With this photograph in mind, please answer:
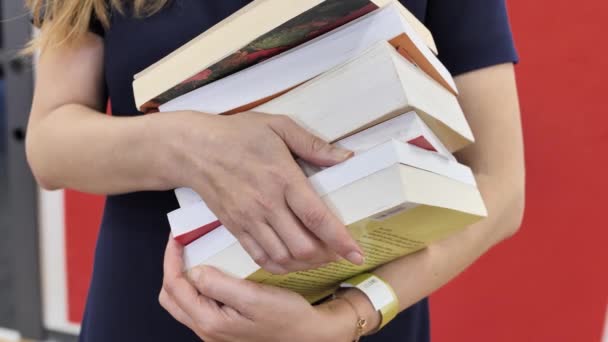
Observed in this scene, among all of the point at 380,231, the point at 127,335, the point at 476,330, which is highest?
the point at 380,231

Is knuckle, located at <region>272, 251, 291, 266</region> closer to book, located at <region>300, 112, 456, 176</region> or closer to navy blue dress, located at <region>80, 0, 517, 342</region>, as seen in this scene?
book, located at <region>300, 112, 456, 176</region>

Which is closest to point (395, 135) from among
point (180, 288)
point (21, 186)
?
point (180, 288)

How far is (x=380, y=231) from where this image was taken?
16.3 inches

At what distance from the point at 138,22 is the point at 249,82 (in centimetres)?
21

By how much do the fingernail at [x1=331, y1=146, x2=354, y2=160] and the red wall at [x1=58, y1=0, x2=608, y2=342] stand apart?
3.08ft

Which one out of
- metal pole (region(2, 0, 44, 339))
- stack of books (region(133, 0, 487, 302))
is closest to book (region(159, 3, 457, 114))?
stack of books (region(133, 0, 487, 302))

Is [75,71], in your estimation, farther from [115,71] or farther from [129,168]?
[129,168]

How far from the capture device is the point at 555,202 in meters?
1.21

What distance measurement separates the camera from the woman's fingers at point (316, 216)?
14.7 inches

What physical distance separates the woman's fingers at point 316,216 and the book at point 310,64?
86mm

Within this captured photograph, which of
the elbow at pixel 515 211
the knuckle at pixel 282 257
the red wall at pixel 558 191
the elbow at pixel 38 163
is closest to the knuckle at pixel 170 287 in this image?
the knuckle at pixel 282 257

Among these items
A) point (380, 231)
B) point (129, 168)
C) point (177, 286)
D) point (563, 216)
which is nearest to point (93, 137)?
point (129, 168)

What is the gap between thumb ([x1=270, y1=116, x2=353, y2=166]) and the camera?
0.38 m

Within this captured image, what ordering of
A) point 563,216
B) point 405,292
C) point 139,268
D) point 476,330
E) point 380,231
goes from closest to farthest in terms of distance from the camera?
point 380,231
point 405,292
point 139,268
point 563,216
point 476,330
